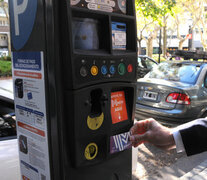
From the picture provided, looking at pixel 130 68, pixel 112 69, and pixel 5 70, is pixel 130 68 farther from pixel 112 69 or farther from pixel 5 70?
pixel 5 70

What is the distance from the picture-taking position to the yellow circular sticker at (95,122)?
1.46 m

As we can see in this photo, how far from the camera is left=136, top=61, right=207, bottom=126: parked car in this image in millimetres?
4703

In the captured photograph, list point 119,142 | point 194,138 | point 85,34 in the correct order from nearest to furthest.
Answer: point 85,34 < point 194,138 < point 119,142

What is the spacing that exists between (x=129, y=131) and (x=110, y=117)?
22 centimetres

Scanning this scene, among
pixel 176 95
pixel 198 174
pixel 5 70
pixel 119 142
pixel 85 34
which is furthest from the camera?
pixel 5 70

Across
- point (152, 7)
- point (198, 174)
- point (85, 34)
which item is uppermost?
point (152, 7)

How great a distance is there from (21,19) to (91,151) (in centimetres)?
88

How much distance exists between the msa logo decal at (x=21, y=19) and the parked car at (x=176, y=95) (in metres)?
3.70

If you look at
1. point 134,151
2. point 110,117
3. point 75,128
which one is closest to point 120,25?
point 110,117

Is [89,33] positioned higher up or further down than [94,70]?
higher up

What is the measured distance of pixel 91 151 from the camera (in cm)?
152

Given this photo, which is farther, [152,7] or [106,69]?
[152,7]

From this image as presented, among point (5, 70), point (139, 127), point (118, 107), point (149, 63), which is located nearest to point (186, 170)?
point (139, 127)

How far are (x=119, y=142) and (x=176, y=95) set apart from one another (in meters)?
3.32
